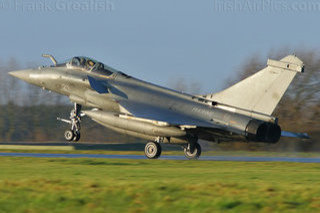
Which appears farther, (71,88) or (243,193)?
(71,88)

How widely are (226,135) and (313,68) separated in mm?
22455

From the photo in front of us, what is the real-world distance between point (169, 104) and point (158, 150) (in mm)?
1849

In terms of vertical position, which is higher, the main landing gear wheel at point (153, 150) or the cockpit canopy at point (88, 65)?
the cockpit canopy at point (88, 65)

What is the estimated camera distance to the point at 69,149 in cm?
3128

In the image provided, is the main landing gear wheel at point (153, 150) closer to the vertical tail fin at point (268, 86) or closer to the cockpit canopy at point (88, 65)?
the vertical tail fin at point (268, 86)

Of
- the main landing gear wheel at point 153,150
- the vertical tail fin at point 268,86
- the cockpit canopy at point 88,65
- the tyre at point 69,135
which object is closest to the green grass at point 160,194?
the vertical tail fin at point 268,86

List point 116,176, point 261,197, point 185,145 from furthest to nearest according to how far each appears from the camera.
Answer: point 185,145, point 116,176, point 261,197

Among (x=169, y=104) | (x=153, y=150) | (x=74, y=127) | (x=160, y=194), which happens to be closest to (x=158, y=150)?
(x=153, y=150)

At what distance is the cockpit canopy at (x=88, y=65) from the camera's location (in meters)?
23.4

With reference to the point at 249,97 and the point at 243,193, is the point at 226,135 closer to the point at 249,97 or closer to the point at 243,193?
the point at 249,97

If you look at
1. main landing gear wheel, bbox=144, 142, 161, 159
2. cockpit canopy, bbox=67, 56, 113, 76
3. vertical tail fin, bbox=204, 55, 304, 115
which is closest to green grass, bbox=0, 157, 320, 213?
vertical tail fin, bbox=204, 55, 304, 115

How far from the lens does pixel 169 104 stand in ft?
71.2

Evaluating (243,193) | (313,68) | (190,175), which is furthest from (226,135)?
(313,68)

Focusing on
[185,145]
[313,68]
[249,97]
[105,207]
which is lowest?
[105,207]
